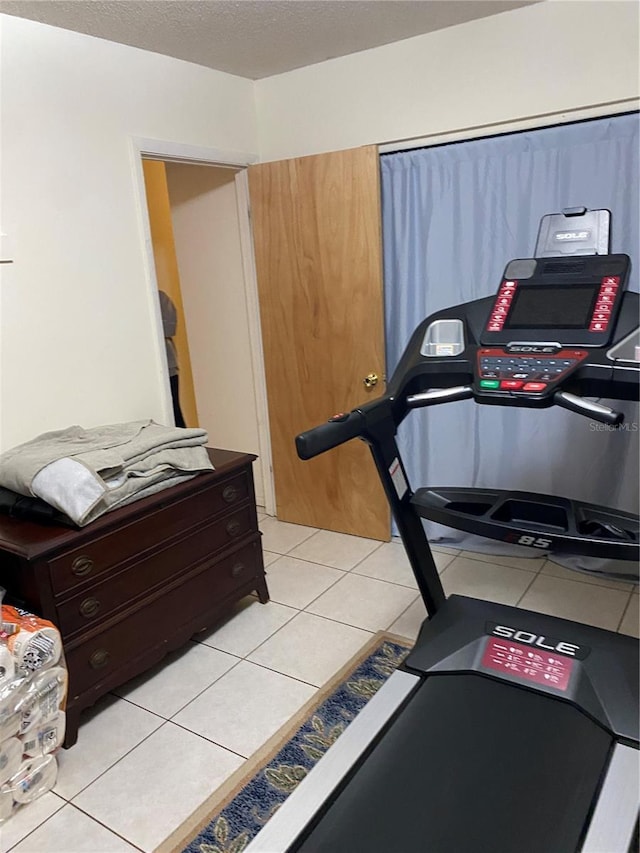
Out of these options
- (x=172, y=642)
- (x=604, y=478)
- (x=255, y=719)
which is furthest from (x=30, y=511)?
(x=604, y=478)

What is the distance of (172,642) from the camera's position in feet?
7.85

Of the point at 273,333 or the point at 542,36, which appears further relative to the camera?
the point at 273,333

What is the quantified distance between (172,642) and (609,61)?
107 inches

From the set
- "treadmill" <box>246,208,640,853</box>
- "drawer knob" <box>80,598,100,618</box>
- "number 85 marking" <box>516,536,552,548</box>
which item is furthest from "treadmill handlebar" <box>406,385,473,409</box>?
"drawer knob" <box>80,598,100,618</box>

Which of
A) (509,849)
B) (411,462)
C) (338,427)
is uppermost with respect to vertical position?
(338,427)

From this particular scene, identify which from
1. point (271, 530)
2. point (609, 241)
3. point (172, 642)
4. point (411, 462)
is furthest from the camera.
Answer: point (271, 530)

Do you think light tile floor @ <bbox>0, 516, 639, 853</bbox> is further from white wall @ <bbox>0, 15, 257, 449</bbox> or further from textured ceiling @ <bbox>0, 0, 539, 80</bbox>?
textured ceiling @ <bbox>0, 0, 539, 80</bbox>

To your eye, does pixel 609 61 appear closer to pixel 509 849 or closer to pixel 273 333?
pixel 273 333

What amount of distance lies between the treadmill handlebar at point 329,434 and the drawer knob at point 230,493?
0.81 m

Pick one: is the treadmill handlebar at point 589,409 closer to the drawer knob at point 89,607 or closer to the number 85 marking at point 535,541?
the number 85 marking at point 535,541

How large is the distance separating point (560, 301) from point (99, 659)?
1852 mm

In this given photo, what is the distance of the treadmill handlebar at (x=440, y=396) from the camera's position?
1.89 metres

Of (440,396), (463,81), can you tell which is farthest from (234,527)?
(463,81)

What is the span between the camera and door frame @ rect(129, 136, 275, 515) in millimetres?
2756
